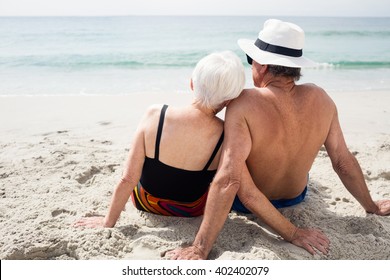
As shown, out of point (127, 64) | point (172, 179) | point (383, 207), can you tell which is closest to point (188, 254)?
point (172, 179)

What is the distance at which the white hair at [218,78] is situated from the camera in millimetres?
2242

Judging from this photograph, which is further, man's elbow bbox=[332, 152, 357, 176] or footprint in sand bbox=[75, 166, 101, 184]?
footprint in sand bbox=[75, 166, 101, 184]

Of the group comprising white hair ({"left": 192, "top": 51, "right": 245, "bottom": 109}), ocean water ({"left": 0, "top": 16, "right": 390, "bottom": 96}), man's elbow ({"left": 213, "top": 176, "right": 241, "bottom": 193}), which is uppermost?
white hair ({"left": 192, "top": 51, "right": 245, "bottom": 109})

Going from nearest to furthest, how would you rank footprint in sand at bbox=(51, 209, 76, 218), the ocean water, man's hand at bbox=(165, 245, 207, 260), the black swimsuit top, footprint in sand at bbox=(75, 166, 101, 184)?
man's hand at bbox=(165, 245, 207, 260)
the black swimsuit top
footprint in sand at bbox=(51, 209, 76, 218)
footprint in sand at bbox=(75, 166, 101, 184)
the ocean water

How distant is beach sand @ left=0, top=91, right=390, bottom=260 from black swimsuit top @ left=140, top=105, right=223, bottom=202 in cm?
21

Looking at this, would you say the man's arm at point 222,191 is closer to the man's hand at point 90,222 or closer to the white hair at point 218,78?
the white hair at point 218,78

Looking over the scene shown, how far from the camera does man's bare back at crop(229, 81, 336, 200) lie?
7.97 ft

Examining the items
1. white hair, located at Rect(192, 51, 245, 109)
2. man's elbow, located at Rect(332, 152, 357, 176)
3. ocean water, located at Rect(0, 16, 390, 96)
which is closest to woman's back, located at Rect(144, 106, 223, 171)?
white hair, located at Rect(192, 51, 245, 109)

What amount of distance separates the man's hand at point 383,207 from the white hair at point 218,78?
1.47 metres

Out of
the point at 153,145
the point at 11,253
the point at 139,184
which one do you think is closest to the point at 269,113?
the point at 153,145

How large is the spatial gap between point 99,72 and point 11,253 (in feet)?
30.6

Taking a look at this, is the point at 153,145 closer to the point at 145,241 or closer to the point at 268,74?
the point at 145,241

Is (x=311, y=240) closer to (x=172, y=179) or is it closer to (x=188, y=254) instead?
(x=188, y=254)

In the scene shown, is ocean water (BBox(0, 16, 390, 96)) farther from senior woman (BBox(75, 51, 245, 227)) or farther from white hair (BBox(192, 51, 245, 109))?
white hair (BBox(192, 51, 245, 109))
